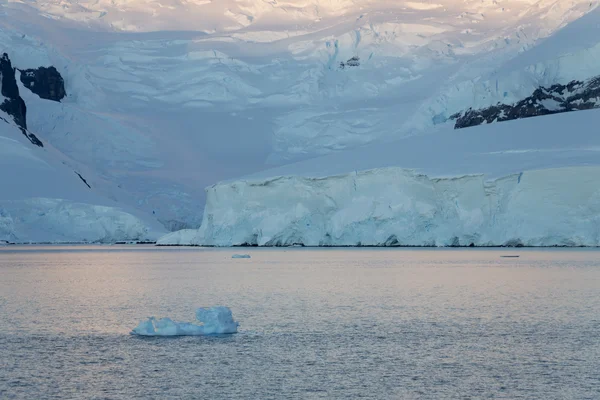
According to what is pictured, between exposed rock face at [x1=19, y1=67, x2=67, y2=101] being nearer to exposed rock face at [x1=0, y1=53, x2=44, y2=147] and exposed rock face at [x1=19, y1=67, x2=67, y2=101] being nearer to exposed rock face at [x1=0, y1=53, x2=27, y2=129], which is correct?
exposed rock face at [x1=0, y1=53, x2=44, y2=147]

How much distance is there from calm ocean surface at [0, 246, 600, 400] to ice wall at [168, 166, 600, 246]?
30.3 feet

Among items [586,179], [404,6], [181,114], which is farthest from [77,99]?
[586,179]

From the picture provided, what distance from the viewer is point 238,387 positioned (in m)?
11.1

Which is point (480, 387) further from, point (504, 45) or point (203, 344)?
point (504, 45)

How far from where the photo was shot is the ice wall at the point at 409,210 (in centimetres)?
3538

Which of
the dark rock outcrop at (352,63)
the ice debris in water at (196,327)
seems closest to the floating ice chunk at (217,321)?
the ice debris in water at (196,327)

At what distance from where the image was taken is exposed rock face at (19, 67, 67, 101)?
86625 millimetres

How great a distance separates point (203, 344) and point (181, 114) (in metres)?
75.9

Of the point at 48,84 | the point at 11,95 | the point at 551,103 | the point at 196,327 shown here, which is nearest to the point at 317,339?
the point at 196,327

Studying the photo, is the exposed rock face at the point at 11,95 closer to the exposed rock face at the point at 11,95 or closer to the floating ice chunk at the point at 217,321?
the exposed rock face at the point at 11,95

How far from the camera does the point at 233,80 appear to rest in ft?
289

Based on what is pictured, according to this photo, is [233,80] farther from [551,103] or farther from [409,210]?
[409,210]

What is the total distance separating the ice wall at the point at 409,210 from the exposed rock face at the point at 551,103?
53.4ft

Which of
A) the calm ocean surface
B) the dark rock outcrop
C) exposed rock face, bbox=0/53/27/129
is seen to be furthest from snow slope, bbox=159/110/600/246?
the dark rock outcrop
